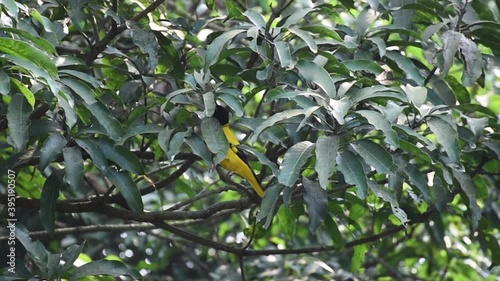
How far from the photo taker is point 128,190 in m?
2.37

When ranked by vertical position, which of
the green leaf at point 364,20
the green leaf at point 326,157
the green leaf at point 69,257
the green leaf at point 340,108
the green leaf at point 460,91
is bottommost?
the green leaf at point 69,257

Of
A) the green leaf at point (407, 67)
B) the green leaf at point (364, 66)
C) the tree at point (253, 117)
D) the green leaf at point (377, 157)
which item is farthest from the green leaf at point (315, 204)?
the green leaf at point (407, 67)

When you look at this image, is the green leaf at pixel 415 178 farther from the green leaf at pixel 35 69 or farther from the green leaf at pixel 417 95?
the green leaf at pixel 35 69

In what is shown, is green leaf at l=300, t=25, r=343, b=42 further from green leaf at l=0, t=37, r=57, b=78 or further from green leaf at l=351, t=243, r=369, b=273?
green leaf at l=351, t=243, r=369, b=273

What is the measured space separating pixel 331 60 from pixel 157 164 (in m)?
0.80

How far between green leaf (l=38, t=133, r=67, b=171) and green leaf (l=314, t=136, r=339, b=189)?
25.6 inches

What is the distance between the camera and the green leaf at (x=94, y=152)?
2.26 m

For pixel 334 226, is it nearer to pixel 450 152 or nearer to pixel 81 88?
pixel 450 152

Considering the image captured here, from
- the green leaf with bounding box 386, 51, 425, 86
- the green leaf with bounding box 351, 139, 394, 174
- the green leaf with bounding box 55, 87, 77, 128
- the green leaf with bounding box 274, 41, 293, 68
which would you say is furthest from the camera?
the green leaf with bounding box 386, 51, 425, 86

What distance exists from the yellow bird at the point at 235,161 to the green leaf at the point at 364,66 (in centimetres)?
38

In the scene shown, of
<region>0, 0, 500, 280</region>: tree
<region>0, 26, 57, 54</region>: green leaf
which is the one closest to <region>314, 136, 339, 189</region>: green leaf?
<region>0, 0, 500, 280</region>: tree

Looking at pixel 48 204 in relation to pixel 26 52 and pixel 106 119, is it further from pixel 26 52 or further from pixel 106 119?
pixel 26 52

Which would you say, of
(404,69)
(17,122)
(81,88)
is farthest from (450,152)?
(17,122)

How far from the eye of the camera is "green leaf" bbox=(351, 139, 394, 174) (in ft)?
7.03
